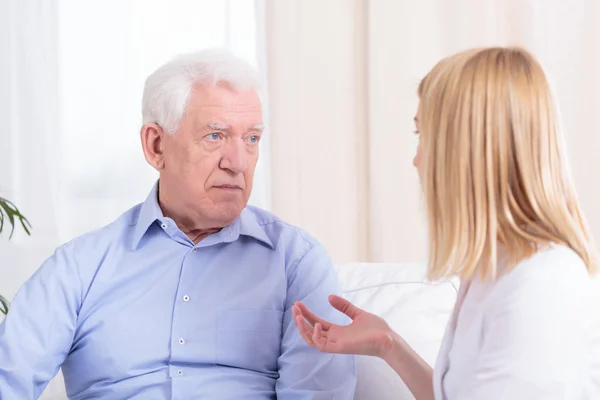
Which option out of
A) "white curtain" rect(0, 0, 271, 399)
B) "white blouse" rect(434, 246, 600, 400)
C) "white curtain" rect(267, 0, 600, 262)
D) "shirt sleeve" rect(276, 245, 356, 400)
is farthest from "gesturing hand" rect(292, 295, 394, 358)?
"white curtain" rect(0, 0, 271, 399)

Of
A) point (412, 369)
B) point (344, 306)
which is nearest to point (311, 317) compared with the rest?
point (344, 306)

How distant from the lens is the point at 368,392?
1.88 metres

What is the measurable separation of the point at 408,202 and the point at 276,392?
1.27 m

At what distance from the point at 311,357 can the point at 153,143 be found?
0.64 m

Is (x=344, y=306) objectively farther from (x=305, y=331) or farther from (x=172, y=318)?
(x=172, y=318)

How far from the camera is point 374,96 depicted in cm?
290

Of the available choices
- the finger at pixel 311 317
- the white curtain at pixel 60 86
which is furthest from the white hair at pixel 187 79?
the white curtain at pixel 60 86

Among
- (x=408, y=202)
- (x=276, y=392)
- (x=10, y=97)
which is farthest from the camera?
(x=10, y=97)

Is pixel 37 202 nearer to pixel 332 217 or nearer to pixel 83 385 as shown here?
pixel 332 217

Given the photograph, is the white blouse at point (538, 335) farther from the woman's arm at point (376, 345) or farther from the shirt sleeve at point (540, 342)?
the woman's arm at point (376, 345)

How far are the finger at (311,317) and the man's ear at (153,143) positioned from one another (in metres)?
0.53

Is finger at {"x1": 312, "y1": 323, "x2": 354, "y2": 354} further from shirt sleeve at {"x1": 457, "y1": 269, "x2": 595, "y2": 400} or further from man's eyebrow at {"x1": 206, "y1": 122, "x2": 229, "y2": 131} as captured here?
man's eyebrow at {"x1": 206, "y1": 122, "x2": 229, "y2": 131}

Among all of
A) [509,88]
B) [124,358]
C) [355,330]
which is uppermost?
[509,88]

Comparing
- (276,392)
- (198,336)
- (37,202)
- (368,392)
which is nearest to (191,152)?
(198,336)
